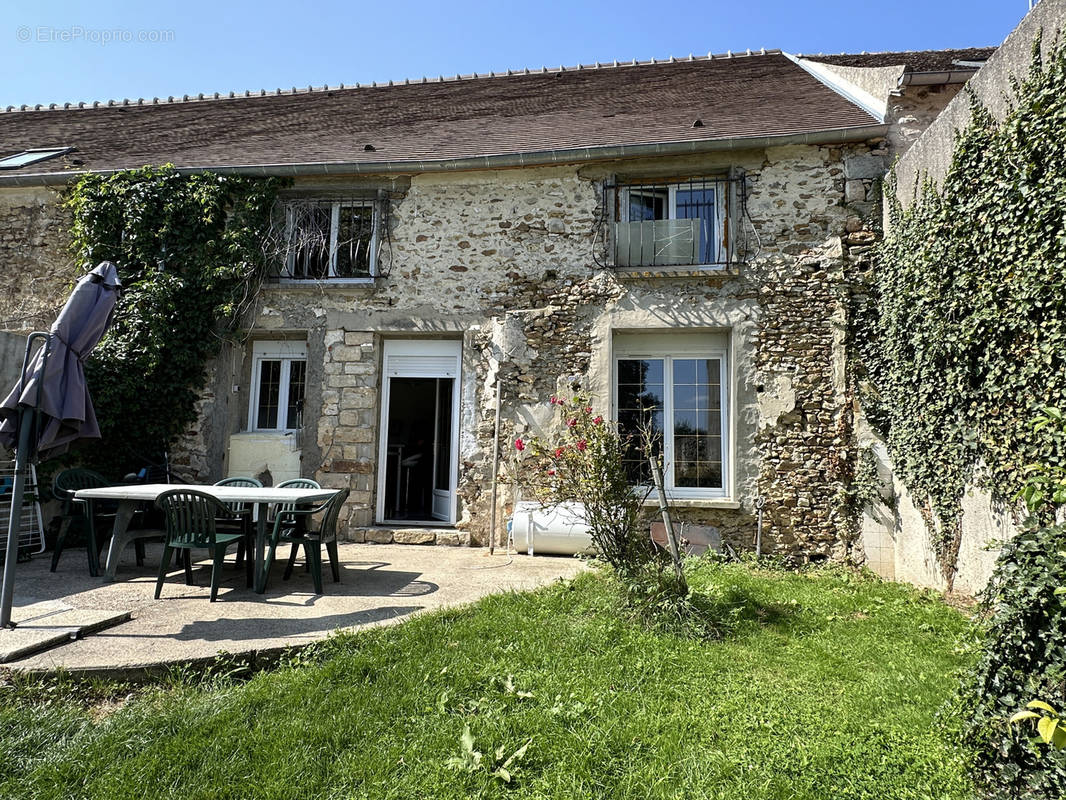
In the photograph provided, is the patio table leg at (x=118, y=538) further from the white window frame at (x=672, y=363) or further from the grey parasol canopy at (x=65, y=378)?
the white window frame at (x=672, y=363)

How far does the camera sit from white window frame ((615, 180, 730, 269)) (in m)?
6.77

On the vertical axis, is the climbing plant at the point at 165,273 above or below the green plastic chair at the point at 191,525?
above

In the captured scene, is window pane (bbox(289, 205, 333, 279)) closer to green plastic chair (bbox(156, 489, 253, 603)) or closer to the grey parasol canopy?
the grey parasol canopy

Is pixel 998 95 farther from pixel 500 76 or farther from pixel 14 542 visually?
pixel 500 76

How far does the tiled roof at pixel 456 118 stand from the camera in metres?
7.18

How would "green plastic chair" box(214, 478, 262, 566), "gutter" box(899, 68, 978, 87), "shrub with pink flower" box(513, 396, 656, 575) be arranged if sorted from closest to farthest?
"shrub with pink flower" box(513, 396, 656, 575) → "green plastic chair" box(214, 478, 262, 566) → "gutter" box(899, 68, 978, 87)

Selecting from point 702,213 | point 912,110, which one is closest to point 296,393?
point 702,213

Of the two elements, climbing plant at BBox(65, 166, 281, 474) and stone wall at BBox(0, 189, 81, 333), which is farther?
stone wall at BBox(0, 189, 81, 333)

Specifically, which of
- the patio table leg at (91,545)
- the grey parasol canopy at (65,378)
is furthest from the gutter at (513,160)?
the patio table leg at (91,545)

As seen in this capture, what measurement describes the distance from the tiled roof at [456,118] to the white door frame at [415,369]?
2156mm

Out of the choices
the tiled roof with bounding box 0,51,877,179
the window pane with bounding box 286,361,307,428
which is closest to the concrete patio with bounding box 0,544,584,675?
the window pane with bounding box 286,361,307,428

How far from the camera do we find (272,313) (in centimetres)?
730

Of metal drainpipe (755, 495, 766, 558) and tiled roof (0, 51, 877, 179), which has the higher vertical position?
tiled roof (0, 51, 877, 179)

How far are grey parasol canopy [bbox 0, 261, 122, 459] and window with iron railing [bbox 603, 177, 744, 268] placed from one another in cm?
477
